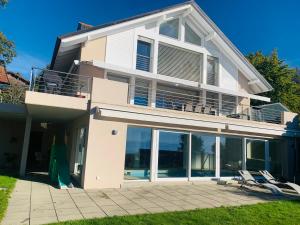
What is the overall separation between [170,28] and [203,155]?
1216cm

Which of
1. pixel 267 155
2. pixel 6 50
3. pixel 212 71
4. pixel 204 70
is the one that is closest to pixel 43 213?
pixel 204 70

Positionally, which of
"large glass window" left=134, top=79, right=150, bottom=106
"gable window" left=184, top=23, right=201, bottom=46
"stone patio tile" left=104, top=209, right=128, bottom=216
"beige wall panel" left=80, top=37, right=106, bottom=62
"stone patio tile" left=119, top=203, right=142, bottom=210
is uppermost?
"gable window" left=184, top=23, right=201, bottom=46

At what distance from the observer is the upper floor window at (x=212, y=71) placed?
2655 cm

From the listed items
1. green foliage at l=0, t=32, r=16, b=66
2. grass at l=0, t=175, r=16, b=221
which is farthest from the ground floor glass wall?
green foliage at l=0, t=32, r=16, b=66

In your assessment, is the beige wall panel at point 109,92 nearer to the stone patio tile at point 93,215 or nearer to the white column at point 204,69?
the stone patio tile at point 93,215

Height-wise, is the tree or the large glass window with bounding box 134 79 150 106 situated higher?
the tree

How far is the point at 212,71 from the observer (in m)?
26.9

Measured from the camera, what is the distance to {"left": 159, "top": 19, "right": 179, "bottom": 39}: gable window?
24.5 meters

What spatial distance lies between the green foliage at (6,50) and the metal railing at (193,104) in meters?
13.9

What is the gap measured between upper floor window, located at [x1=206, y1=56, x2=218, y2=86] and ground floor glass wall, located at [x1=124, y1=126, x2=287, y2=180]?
21.3 feet

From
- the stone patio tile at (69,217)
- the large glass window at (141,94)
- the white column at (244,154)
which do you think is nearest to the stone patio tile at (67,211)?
the stone patio tile at (69,217)

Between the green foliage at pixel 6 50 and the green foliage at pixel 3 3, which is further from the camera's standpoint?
the green foliage at pixel 6 50

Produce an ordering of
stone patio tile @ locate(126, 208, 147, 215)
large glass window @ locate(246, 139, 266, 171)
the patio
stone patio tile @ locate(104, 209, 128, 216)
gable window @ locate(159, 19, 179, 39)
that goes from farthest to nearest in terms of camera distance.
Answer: gable window @ locate(159, 19, 179, 39), large glass window @ locate(246, 139, 266, 171), stone patio tile @ locate(126, 208, 147, 215), stone patio tile @ locate(104, 209, 128, 216), the patio

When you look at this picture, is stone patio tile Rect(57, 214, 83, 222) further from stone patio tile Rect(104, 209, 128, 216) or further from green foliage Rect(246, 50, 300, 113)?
green foliage Rect(246, 50, 300, 113)
